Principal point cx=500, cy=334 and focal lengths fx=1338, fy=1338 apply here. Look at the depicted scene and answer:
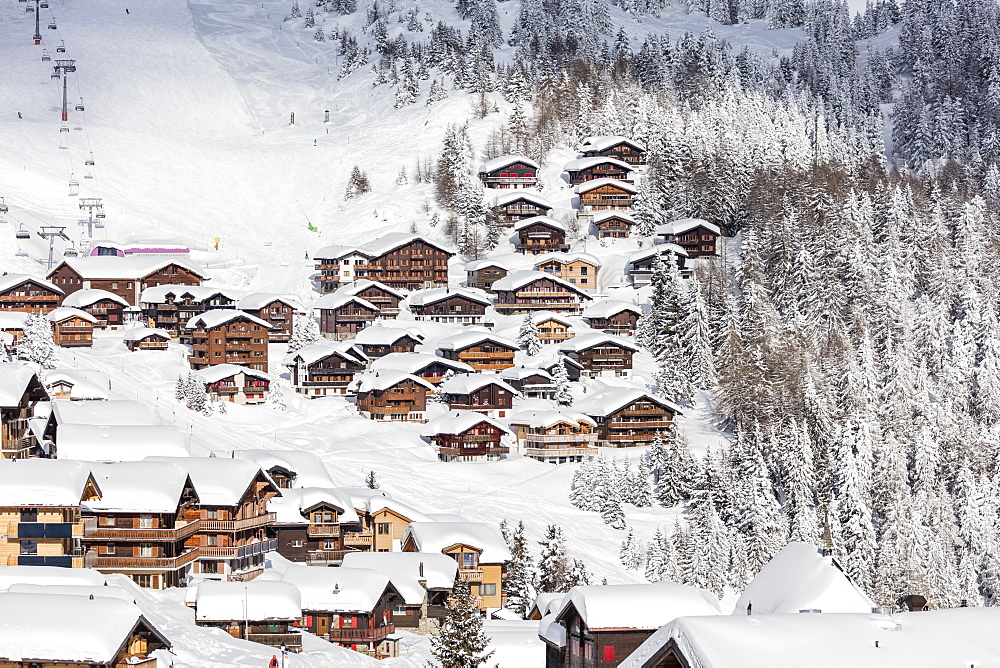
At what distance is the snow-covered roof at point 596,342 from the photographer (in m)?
88.4

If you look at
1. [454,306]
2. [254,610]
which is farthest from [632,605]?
[454,306]

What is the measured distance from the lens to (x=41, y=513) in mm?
42312

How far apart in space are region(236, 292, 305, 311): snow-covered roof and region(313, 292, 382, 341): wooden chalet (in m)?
1.53

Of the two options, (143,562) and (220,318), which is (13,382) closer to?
(143,562)

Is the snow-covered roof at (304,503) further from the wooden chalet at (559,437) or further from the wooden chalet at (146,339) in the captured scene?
the wooden chalet at (146,339)

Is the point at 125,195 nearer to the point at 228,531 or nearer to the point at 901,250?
the point at 901,250

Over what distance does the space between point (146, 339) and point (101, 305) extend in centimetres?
672

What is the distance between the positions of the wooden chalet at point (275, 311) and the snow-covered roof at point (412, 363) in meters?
11.3

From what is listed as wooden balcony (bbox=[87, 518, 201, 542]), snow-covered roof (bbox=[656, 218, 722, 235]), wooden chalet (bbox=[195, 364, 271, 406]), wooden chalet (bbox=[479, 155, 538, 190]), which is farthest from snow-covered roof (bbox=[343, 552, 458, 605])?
wooden chalet (bbox=[479, 155, 538, 190])

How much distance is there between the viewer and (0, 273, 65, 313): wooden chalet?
8988 cm

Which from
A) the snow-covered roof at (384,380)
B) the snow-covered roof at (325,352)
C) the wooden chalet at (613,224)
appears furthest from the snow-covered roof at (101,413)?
the wooden chalet at (613,224)

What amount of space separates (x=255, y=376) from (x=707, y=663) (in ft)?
230

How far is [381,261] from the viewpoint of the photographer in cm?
10519

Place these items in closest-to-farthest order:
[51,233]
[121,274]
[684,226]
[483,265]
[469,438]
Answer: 1. [469,438]
2. [121,274]
3. [483,265]
4. [684,226]
5. [51,233]
